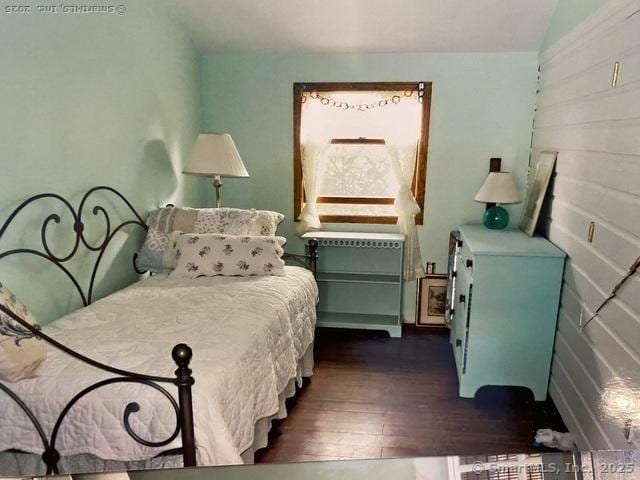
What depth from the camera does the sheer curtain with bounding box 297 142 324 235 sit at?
2.96m

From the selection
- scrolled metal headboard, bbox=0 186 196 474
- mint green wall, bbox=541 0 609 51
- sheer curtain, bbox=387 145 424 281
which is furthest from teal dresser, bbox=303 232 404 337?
scrolled metal headboard, bbox=0 186 196 474

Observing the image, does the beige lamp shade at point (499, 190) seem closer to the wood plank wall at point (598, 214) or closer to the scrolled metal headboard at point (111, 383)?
the wood plank wall at point (598, 214)

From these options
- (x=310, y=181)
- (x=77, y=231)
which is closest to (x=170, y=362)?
(x=77, y=231)

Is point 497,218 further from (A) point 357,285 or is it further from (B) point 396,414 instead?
(B) point 396,414

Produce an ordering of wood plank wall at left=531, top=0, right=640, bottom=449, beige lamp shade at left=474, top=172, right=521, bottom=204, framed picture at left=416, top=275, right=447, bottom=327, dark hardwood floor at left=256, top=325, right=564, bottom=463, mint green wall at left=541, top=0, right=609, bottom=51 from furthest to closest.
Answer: framed picture at left=416, top=275, right=447, bottom=327 → beige lamp shade at left=474, top=172, right=521, bottom=204 → mint green wall at left=541, top=0, right=609, bottom=51 → dark hardwood floor at left=256, top=325, right=564, bottom=463 → wood plank wall at left=531, top=0, right=640, bottom=449

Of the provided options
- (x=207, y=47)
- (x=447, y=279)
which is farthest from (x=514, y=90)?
(x=207, y=47)

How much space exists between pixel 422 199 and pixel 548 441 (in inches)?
62.4

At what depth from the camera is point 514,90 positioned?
8.99 ft

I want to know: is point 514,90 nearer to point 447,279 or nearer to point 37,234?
point 447,279

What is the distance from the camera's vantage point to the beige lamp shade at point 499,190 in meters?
2.62

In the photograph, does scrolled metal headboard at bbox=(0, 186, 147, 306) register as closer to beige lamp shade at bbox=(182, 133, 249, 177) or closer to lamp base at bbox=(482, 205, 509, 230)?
beige lamp shade at bbox=(182, 133, 249, 177)

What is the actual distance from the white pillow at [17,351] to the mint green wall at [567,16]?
2214 millimetres

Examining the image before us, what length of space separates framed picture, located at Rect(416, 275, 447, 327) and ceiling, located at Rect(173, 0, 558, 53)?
1.41 meters

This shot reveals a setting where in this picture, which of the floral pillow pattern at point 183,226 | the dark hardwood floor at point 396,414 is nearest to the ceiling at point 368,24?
the floral pillow pattern at point 183,226
